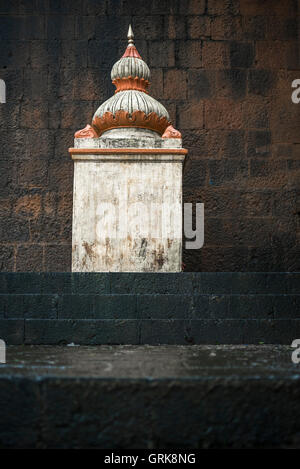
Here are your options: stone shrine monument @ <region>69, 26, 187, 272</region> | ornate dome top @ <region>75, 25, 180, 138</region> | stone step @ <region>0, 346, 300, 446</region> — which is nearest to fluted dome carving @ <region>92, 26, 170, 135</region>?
ornate dome top @ <region>75, 25, 180, 138</region>

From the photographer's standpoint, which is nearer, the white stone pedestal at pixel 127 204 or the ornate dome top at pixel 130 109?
the white stone pedestal at pixel 127 204

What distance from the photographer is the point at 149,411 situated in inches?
64.7

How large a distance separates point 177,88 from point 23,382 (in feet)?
19.5

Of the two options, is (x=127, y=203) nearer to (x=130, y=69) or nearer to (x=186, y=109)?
(x=130, y=69)

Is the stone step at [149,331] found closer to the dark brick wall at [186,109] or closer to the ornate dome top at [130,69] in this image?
the ornate dome top at [130,69]

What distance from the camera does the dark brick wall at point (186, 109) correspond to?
6.55 metres

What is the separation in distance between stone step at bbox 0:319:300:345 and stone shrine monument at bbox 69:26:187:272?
1.09 meters

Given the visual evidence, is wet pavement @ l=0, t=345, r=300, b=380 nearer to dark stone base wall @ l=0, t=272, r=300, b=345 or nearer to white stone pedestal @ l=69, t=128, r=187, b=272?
dark stone base wall @ l=0, t=272, r=300, b=345

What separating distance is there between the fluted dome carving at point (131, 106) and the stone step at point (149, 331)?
2358mm

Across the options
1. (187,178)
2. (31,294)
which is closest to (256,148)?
(187,178)

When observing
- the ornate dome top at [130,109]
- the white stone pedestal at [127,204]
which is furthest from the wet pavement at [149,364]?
the ornate dome top at [130,109]

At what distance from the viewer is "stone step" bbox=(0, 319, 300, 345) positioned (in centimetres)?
312
